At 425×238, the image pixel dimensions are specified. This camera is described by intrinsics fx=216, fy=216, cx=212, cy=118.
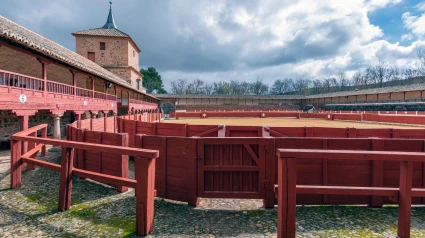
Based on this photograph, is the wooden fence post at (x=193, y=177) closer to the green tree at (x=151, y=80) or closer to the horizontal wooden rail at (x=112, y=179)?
the horizontal wooden rail at (x=112, y=179)

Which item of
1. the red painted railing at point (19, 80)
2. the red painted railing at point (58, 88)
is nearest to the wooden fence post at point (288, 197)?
the red painted railing at point (19, 80)

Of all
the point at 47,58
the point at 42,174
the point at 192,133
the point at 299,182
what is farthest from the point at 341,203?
the point at 47,58

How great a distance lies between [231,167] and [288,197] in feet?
5.77

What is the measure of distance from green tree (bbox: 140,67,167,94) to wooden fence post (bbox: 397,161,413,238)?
8337 cm

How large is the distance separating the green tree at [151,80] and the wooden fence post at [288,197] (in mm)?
82915

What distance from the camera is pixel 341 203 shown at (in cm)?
468

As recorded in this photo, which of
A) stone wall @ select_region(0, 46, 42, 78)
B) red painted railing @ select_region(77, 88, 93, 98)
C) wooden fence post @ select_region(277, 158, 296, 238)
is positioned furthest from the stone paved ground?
stone wall @ select_region(0, 46, 42, 78)

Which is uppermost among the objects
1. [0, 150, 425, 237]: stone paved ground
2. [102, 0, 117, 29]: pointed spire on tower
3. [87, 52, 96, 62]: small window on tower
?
→ [102, 0, 117, 29]: pointed spire on tower

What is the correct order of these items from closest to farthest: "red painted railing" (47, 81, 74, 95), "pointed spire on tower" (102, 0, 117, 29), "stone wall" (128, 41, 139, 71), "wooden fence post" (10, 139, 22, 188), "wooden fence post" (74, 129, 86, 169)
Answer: "wooden fence post" (10, 139, 22, 188) < "wooden fence post" (74, 129, 86, 169) < "red painted railing" (47, 81, 74, 95) < "stone wall" (128, 41, 139, 71) < "pointed spire on tower" (102, 0, 117, 29)

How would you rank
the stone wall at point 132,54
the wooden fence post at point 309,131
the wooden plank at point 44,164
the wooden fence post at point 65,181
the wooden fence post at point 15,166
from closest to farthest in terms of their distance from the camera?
1. the wooden fence post at point 65,181
2. the wooden plank at point 44,164
3. the wooden fence post at point 15,166
4. the wooden fence post at point 309,131
5. the stone wall at point 132,54

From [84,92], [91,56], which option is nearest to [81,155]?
[84,92]

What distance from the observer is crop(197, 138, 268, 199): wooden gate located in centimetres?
463

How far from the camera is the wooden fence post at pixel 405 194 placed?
3.07 meters

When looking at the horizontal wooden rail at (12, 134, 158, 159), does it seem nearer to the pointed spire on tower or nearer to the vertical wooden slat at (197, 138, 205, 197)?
the vertical wooden slat at (197, 138, 205, 197)
